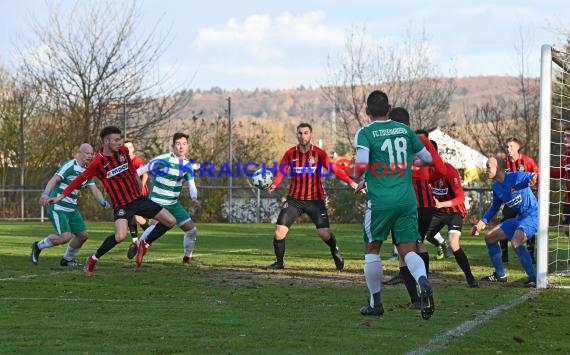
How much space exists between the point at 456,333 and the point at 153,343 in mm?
2407

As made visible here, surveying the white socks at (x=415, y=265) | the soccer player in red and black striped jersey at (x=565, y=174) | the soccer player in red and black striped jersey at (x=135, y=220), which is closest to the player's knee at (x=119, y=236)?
the soccer player in red and black striped jersey at (x=135, y=220)

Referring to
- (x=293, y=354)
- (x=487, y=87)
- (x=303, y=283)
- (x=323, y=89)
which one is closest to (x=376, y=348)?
(x=293, y=354)

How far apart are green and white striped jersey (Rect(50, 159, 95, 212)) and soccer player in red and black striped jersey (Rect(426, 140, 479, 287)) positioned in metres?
4.98

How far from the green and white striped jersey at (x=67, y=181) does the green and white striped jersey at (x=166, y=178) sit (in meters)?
1.00

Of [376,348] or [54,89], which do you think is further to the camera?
[54,89]

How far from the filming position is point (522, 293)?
11.3 meters

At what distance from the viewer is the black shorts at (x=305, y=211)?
1452 centimetres

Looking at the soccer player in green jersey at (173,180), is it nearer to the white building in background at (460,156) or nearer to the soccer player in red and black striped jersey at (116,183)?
the soccer player in red and black striped jersey at (116,183)

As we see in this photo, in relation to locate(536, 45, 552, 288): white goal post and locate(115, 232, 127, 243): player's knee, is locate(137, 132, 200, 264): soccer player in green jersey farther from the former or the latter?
locate(536, 45, 552, 288): white goal post

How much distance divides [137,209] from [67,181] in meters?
1.89

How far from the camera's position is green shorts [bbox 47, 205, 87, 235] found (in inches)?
589

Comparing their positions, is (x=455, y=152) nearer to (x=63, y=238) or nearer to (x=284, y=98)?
(x=63, y=238)

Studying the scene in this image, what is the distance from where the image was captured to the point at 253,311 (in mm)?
9453

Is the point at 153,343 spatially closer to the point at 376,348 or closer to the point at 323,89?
the point at 376,348
